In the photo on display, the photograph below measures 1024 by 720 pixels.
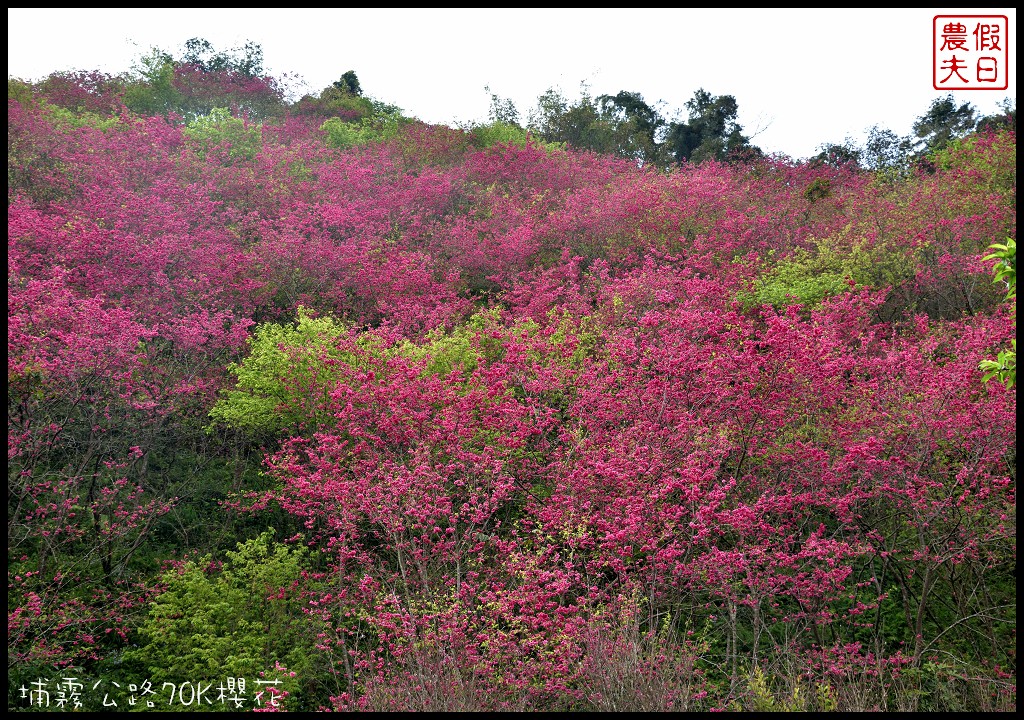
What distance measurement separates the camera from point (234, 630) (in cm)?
787

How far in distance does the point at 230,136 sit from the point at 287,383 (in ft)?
45.8

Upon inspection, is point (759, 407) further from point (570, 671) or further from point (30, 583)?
point (30, 583)

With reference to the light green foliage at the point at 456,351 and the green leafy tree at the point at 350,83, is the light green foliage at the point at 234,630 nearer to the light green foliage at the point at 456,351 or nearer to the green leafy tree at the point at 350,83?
the light green foliage at the point at 456,351

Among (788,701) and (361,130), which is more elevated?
(361,130)

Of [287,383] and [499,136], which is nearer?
[287,383]

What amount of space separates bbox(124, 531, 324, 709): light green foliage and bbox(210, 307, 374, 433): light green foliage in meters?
2.81

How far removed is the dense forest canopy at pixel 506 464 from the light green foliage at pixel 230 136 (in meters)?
4.11

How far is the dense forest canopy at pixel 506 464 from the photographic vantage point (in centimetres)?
730

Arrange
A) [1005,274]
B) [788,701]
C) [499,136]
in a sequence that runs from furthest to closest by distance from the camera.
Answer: [499,136] < [788,701] < [1005,274]

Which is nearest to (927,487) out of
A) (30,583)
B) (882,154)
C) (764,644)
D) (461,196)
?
(764,644)

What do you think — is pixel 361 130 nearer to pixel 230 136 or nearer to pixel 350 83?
pixel 230 136

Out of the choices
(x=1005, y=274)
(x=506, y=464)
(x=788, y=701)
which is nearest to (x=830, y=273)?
(x=506, y=464)

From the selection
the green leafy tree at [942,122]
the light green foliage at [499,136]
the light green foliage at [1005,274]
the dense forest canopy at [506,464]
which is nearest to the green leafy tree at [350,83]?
the light green foliage at [499,136]

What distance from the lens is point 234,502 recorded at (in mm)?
11570
